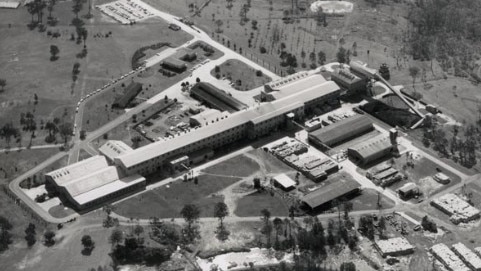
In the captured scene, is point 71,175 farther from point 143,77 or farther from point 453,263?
point 453,263

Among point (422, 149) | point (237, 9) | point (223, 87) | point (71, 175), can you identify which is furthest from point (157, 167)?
point (237, 9)

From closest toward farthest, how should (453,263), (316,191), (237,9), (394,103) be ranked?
(453,263), (316,191), (394,103), (237,9)

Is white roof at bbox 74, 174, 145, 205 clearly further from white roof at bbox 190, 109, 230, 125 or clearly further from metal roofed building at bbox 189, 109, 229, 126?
white roof at bbox 190, 109, 230, 125

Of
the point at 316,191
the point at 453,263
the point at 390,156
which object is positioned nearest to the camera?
the point at 453,263

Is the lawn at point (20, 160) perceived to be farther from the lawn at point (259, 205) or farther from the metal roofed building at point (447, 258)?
the metal roofed building at point (447, 258)

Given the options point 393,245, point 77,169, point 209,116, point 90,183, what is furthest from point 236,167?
point 393,245

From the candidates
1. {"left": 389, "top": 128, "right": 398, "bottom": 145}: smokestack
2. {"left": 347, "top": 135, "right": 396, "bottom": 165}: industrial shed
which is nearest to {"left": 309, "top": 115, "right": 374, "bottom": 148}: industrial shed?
{"left": 347, "top": 135, "right": 396, "bottom": 165}: industrial shed

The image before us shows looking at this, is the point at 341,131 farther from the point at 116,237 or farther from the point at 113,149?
the point at 116,237
